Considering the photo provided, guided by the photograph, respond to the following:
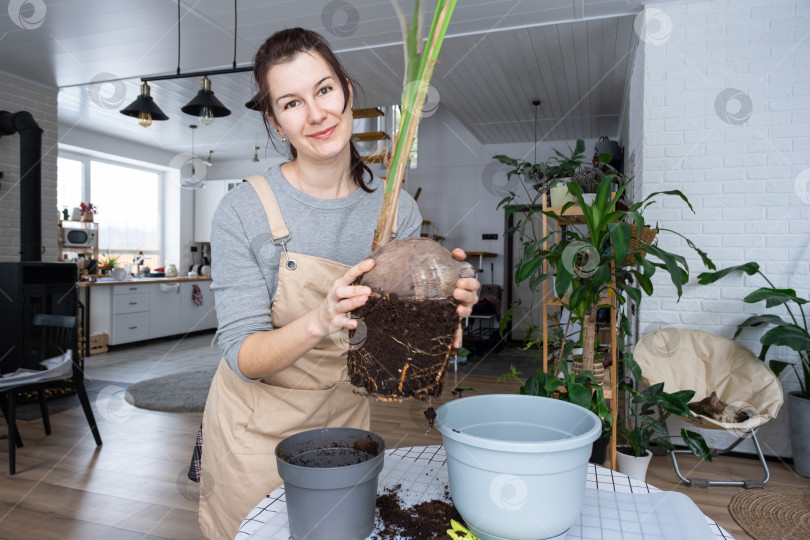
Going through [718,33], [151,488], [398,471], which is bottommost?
[151,488]

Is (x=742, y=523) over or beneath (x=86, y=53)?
beneath

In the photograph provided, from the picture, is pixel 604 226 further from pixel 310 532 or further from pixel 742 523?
pixel 310 532

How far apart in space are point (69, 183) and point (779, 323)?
7.79 m

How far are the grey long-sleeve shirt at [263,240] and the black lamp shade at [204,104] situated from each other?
243cm

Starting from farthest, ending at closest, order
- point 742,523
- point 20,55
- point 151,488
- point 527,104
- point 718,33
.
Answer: point 527,104 < point 20,55 < point 718,33 < point 151,488 < point 742,523

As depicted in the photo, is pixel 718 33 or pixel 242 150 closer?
pixel 718 33

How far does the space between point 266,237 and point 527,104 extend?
16.2ft

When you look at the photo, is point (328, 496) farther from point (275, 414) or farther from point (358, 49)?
point (358, 49)

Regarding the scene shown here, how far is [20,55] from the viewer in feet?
12.9

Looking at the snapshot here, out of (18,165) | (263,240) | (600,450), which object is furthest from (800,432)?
(18,165)

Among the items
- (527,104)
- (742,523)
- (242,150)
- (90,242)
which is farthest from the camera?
(242,150)

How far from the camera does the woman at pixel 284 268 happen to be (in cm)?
83

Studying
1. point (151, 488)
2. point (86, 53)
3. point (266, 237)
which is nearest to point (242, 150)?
point (86, 53)

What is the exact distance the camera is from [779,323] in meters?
2.69
